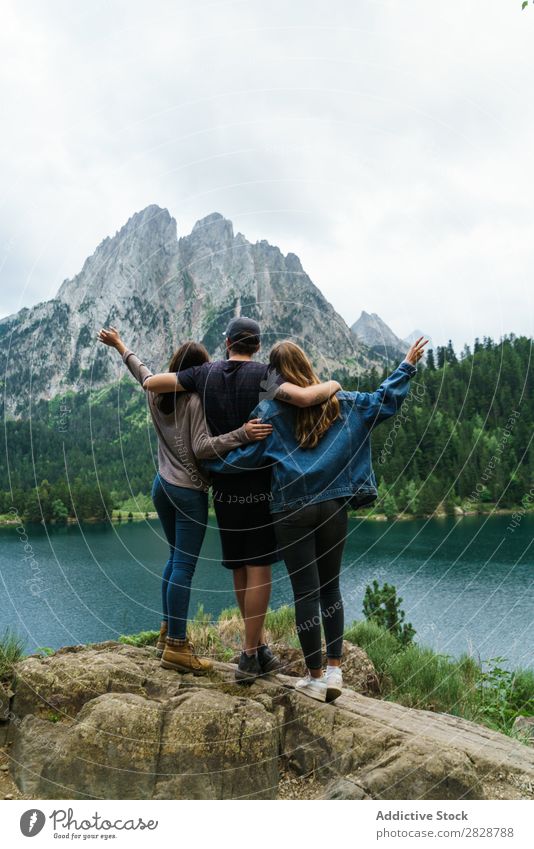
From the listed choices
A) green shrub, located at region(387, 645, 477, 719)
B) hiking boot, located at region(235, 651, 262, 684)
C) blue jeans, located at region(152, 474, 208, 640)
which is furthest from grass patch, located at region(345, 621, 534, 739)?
blue jeans, located at region(152, 474, 208, 640)

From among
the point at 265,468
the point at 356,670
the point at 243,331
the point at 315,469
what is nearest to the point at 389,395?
the point at 315,469

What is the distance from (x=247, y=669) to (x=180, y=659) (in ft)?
1.59

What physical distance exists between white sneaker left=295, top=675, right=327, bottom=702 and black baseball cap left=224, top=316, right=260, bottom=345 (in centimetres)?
Result: 225

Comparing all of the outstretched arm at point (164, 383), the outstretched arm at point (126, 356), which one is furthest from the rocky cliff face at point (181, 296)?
the outstretched arm at point (164, 383)

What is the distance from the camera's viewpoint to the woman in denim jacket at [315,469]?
387cm

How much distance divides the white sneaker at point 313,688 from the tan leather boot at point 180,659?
730 millimetres

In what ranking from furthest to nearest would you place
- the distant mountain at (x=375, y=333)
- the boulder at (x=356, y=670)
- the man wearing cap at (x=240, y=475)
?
the boulder at (x=356, y=670) < the distant mountain at (x=375, y=333) < the man wearing cap at (x=240, y=475)

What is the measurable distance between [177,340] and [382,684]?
4434mm

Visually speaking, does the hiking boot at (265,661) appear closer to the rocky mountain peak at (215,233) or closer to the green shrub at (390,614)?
the rocky mountain peak at (215,233)

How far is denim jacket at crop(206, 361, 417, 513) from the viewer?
3865mm

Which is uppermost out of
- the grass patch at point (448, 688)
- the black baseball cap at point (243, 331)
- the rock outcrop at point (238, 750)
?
the black baseball cap at point (243, 331)

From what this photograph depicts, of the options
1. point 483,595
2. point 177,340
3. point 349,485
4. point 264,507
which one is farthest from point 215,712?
point 483,595

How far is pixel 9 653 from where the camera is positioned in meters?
4.84

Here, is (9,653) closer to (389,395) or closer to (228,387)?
(228,387)
